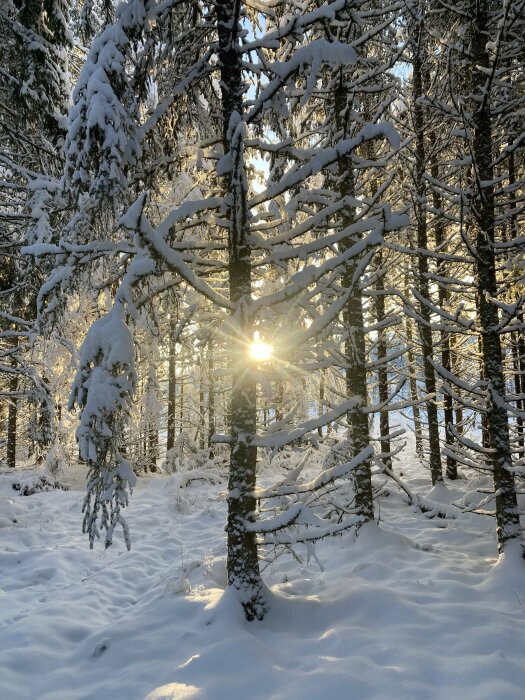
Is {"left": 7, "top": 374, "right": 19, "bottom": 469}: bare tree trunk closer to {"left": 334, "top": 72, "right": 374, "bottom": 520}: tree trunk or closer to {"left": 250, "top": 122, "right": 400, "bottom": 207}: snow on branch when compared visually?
{"left": 334, "top": 72, "right": 374, "bottom": 520}: tree trunk

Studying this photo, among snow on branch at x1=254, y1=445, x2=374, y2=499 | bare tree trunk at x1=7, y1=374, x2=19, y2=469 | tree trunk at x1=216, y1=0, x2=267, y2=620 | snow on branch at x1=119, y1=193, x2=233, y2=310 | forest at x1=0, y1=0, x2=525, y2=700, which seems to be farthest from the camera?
bare tree trunk at x1=7, y1=374, x2=19, y2=469

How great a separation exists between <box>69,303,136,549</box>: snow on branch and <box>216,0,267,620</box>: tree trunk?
3.63ft

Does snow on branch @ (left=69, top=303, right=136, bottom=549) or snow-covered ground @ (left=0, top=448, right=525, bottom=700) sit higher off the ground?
snow on branch @ (left=69, top=303, right=136, bottom=549)

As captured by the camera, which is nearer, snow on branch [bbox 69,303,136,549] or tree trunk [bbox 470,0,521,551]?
snow on branch [bbox 69,303,136,549]

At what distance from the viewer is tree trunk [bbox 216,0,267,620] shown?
4.57 meters

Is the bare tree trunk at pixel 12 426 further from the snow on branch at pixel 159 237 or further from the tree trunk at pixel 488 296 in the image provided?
the tree trunk at pixel 488 296

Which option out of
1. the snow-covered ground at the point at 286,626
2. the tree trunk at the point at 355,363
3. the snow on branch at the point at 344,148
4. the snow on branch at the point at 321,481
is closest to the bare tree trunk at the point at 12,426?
the snow-covered ground at the point at 286,626

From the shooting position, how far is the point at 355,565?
19.9 feet

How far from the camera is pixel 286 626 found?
4516 millimetres

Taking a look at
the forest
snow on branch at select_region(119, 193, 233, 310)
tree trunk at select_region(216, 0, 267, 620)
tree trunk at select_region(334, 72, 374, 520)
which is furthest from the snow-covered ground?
snow on branch at select_region(119, 193, 233, 310)

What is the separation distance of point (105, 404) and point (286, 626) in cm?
296

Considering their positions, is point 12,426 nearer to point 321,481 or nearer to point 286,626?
point 286,626

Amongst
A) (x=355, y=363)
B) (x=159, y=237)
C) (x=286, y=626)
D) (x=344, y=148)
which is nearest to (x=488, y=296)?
(x=355, y=363)

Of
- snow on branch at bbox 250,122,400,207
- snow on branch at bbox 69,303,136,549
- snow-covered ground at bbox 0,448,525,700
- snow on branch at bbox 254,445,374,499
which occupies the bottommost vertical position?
snow-covered ground at bbox 0,448,525,700
